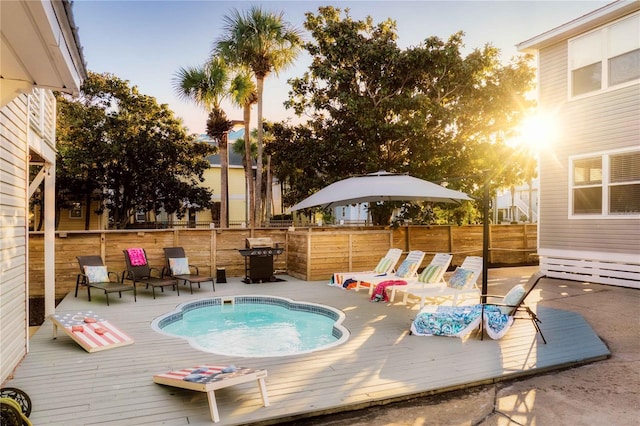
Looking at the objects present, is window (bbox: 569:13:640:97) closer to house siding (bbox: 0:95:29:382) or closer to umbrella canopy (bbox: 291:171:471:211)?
umbrella canopy (bbox: 291:171:471:211)

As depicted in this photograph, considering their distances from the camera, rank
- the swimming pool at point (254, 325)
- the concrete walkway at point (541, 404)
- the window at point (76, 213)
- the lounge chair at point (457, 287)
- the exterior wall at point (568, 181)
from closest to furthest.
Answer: the concrete walkway at point (541, 404) → the swimming pool at point (254, 325) → the lounge chair at point (457, 287) → the exterior wall at point (568, 181) → the window at point (76, 213)

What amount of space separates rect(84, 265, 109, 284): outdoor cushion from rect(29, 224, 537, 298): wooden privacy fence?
107 centimetres

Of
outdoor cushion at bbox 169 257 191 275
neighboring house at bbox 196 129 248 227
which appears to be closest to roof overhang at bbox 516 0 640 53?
outdoor cushion at bbox 169 257 191 275

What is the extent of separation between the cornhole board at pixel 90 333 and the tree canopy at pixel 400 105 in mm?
8644

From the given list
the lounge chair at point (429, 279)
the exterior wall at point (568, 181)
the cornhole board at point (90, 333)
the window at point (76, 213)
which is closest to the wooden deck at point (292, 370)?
the cornhole board at point (90, 333)

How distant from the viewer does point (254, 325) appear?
8.41 meters

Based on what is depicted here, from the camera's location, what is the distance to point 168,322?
25.7ft

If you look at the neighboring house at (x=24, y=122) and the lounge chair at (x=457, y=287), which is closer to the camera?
the neighboring house at (x=24, y=122)

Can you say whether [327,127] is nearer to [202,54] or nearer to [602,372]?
[202,54]

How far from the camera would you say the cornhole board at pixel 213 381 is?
3715 millimetres

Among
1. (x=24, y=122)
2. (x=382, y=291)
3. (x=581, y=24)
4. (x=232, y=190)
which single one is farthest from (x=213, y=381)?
(x=232, y=190)

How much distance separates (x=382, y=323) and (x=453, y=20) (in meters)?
9.19

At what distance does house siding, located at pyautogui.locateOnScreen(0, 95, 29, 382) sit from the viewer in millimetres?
4703

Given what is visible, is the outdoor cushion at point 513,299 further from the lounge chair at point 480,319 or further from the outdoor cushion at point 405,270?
the outdoor cushion at point 405,270
